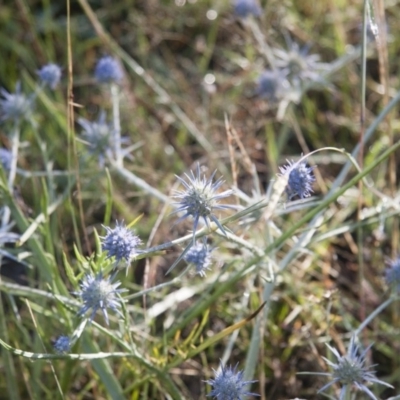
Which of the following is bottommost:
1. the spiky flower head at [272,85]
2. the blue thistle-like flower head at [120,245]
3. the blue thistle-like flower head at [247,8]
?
the blue thistle-like flower head at [120,245]

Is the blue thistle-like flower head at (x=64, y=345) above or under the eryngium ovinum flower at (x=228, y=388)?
above

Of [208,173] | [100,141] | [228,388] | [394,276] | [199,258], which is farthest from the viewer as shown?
[208,173]

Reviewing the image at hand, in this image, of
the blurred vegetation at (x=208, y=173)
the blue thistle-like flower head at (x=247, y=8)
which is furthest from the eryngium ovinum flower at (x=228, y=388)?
the blue thistle-like flower head at (x=247, y=8)

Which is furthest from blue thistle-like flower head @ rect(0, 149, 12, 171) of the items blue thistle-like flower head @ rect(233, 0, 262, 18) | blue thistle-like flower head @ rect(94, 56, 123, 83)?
blue thistle-like flower head @ rect(233, 0, 262, 18)

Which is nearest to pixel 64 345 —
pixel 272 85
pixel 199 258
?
pixel 199 258

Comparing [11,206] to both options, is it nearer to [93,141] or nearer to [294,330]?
[93,141]

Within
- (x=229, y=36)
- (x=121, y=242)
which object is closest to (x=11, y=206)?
(x=121, y=242)

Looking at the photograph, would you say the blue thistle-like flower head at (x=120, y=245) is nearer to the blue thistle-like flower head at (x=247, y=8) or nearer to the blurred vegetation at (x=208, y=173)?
the blurred vegetation at (x=208, y=173)

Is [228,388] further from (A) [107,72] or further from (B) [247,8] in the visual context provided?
(B) [247,8]

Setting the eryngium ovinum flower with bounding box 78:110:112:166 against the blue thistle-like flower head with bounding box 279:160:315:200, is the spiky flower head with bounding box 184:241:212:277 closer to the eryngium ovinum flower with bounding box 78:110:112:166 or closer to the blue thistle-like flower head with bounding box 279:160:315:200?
the blue thistle-like flower head with bounding box 279:160:315:200
